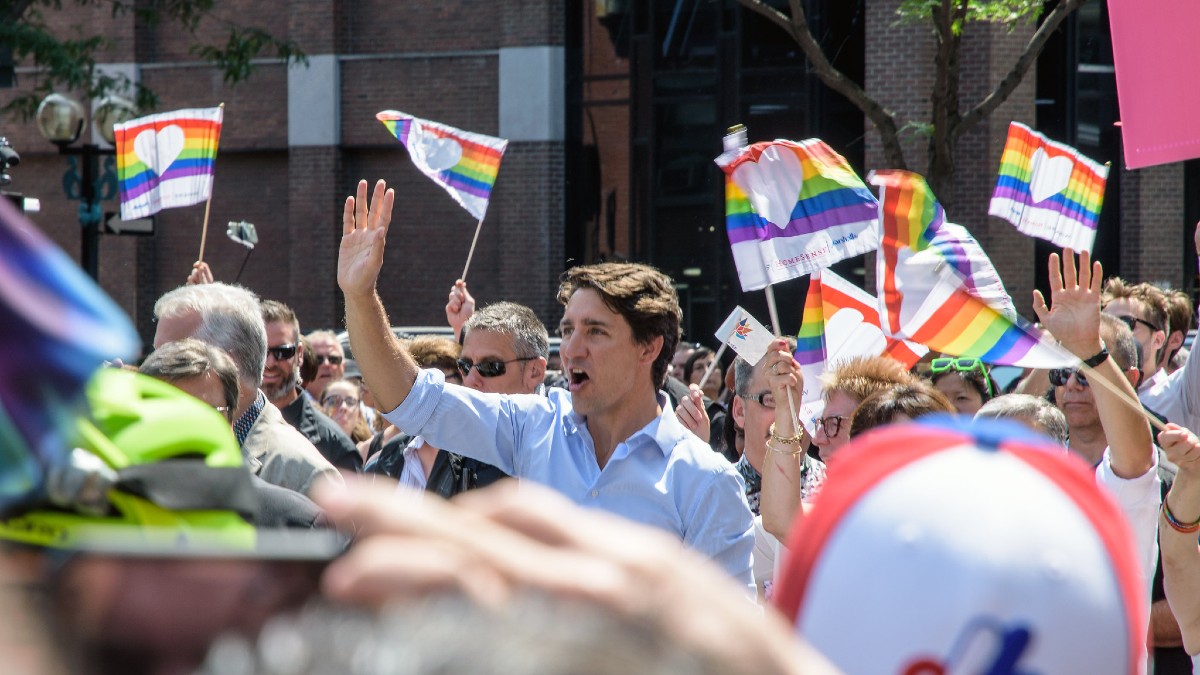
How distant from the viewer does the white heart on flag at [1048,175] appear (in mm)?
7320

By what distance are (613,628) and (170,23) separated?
67.4ft

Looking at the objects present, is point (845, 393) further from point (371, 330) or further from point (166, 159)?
point (166, 159)

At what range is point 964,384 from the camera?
20.1ft

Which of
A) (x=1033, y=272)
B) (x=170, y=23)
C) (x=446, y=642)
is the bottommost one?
(x=1033, y=272)

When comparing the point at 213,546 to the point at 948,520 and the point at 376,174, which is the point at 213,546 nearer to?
the point at 948,520

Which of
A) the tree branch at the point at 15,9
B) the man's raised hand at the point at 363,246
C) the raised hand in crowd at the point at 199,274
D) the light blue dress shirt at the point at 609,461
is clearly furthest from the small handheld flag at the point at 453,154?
the tree branch at the point at 15,9

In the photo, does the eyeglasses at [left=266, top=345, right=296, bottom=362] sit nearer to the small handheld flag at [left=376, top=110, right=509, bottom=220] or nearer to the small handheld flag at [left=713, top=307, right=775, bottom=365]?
the small handheld flag at [left=713, top=307, right=775, bottom=365]

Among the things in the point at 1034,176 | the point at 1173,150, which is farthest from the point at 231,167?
the point at 1173,150

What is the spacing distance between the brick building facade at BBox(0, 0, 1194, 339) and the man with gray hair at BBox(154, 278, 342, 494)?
528 inches

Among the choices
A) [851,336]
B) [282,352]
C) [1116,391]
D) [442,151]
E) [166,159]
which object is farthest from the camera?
[442,151]

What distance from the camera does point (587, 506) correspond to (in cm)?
344

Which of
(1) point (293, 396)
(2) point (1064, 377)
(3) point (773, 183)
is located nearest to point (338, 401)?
(1) point (293, 396)

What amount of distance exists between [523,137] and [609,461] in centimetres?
1544

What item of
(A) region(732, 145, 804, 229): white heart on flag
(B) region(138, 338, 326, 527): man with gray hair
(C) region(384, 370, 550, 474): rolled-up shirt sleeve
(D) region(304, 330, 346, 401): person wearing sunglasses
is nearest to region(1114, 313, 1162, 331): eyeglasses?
(A) region(732, 145, 804, 229): white heart on flag
